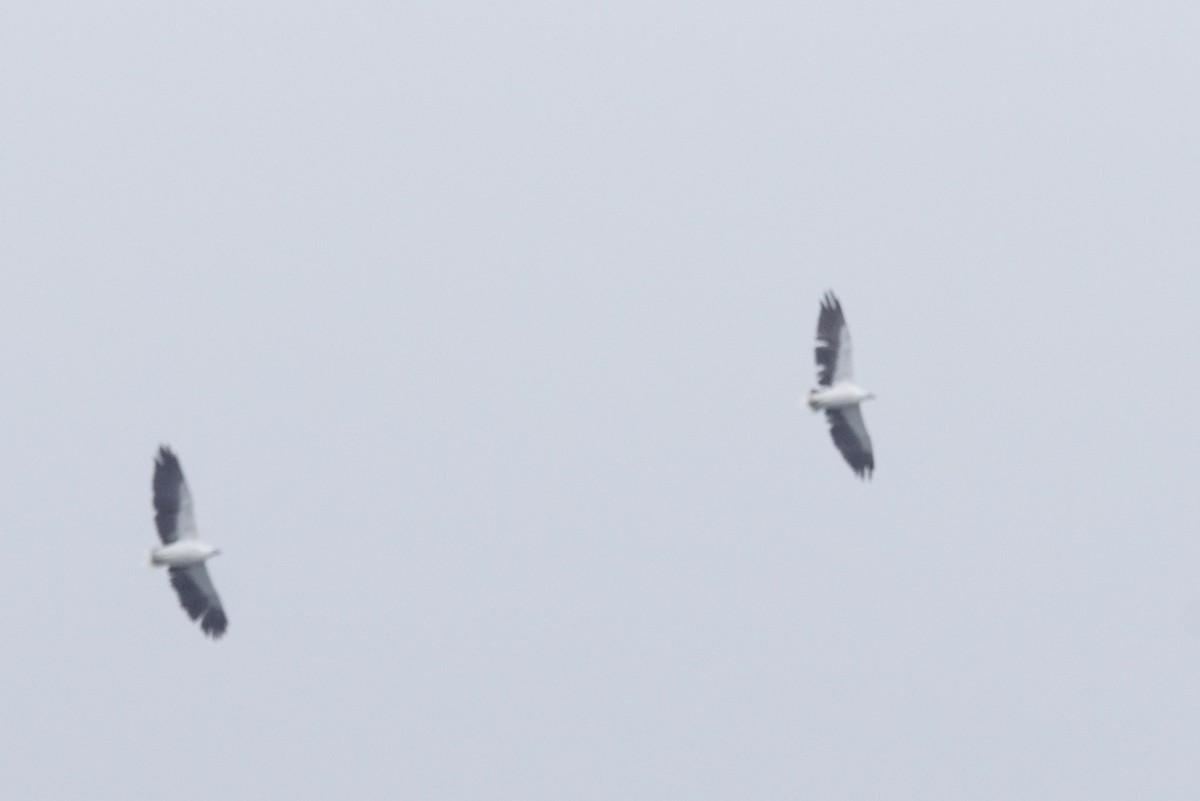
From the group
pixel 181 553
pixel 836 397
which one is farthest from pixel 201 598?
pixel 836 397

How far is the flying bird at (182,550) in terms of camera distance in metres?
57.6

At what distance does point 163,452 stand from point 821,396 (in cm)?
1531

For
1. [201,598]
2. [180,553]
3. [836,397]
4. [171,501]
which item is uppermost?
[836,397]

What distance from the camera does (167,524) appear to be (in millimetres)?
58219

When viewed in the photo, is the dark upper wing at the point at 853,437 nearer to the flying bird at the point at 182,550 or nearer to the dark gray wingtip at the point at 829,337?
the dark gray wingtip at the point at 829,337

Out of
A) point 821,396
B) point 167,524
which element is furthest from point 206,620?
point 821,396

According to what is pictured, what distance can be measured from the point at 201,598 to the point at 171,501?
2.79 meters

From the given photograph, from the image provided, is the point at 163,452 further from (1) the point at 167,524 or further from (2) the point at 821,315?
(2) the point at 821,315

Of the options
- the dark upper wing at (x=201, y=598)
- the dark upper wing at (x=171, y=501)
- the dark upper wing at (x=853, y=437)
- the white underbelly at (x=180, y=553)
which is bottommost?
the dark upper wing at (x=201, y=598)

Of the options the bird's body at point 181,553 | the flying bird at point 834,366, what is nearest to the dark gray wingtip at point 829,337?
the flying bird at point 834,366

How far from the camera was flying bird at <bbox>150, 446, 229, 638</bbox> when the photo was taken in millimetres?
57594

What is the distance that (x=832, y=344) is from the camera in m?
62.4

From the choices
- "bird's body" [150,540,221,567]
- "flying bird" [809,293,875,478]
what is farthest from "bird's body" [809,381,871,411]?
"bird's body" [150,540,221,567]

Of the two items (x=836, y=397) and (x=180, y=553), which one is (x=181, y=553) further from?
(x=836, y=397)
